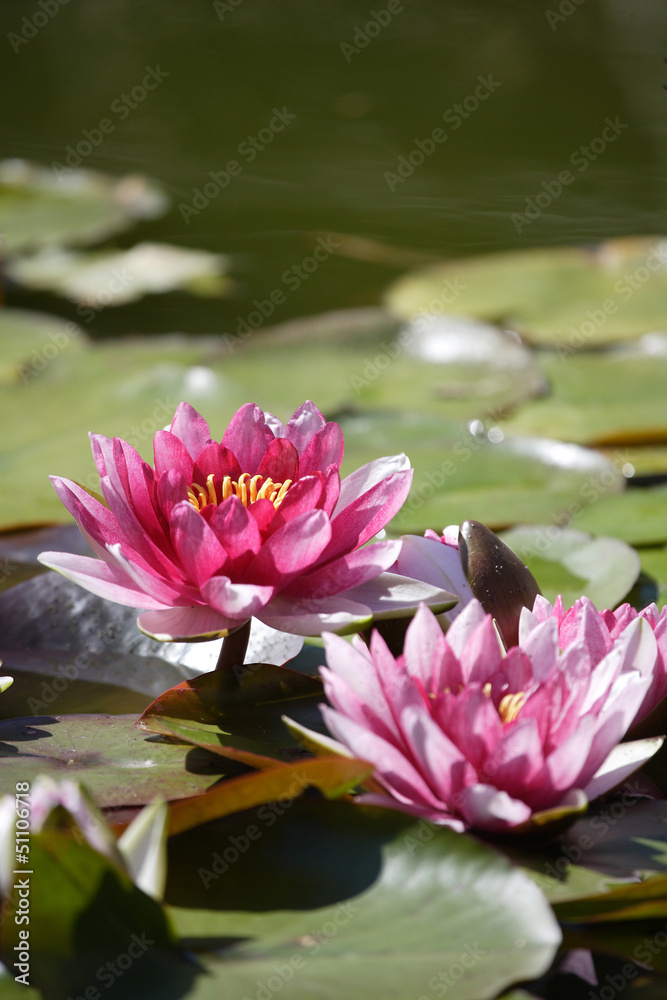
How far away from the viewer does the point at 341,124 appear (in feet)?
16.1

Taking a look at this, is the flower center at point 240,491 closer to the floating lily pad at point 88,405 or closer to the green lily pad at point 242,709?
the green lily pad at point 242,709

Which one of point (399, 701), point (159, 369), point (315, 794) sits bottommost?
point (159, 369)

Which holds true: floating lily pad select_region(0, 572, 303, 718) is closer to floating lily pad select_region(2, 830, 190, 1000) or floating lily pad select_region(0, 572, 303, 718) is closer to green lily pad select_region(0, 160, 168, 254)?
floating lily pad select_region(2, 830, 190, 1000)

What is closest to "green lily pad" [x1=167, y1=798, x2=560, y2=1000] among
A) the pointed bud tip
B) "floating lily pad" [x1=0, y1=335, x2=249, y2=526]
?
the pointed bud tip

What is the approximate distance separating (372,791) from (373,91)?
210 inches

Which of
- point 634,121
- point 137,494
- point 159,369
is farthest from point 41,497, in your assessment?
point 634,121

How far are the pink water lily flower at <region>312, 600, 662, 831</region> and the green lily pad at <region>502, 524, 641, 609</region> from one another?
1.93ft

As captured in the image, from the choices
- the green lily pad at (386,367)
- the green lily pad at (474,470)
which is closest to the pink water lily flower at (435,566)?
the green lily pad at (474,470)

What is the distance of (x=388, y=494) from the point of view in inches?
36.8

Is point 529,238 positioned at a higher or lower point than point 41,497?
lower

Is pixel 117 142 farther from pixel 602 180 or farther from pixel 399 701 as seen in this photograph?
pixel 399 701

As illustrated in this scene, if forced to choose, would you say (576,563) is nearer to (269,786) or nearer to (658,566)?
(658,566)

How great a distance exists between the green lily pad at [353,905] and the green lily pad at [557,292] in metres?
2.23

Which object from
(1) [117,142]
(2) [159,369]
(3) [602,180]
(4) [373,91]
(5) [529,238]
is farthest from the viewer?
(4) [373,91]
